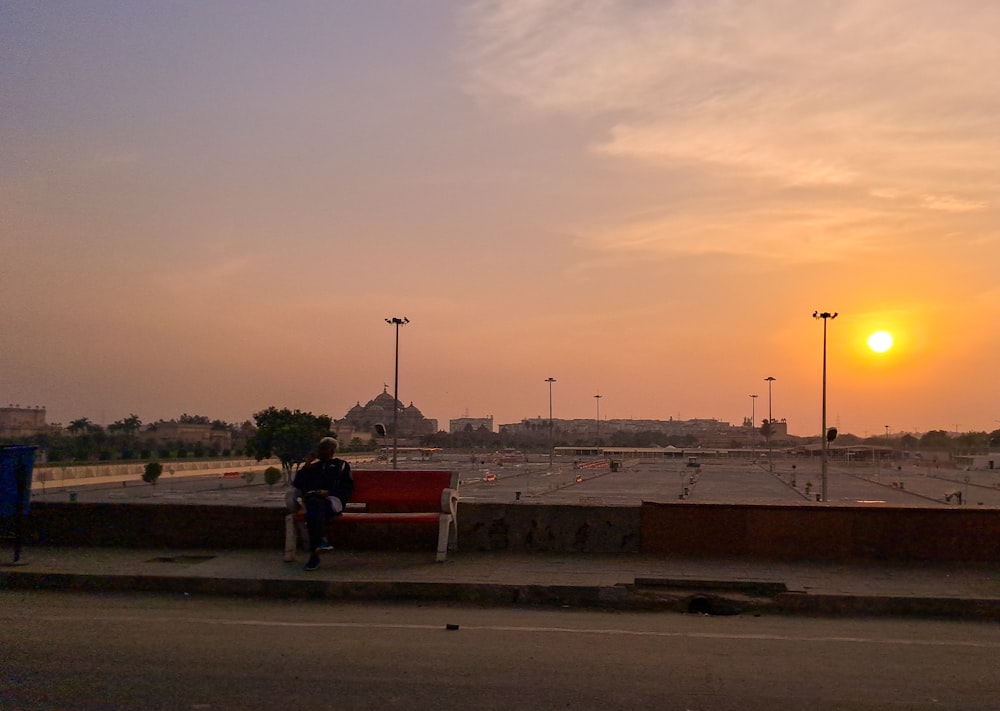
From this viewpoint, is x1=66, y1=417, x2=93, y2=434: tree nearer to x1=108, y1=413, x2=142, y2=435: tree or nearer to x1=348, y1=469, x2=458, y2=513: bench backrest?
x1=108, y1=413, x2=142, y2=435: tree

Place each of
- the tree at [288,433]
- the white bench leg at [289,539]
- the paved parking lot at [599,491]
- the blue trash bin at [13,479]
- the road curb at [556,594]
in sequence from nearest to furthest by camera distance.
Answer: the road curb at [556,594], the white bench leg at [289,539], the blue trash bin at [13,479], the paved parking lot at [599,491], the tree at [288,433]

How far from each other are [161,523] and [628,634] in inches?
267

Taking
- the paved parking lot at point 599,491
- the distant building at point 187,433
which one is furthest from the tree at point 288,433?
the distant building at point 187,433

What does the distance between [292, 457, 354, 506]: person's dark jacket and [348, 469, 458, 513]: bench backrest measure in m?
0.65

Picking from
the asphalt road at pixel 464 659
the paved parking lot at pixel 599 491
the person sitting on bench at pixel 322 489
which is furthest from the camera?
the paved parking lot at pixel 599 491

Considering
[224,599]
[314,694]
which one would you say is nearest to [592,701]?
[314,694]

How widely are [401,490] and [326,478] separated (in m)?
1.16

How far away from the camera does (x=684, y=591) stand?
31.0ft

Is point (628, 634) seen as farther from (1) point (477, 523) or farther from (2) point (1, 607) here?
(2) point (1, 607)

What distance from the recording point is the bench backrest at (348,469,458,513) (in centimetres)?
1153

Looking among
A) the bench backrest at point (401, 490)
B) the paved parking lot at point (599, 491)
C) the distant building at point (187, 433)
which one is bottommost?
the paved parking lot at point (599, 491)

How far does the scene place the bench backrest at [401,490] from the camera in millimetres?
11531

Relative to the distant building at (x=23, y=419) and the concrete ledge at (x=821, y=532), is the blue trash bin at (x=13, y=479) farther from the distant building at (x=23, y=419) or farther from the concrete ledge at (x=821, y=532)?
the distant building at (x=23, y=419)

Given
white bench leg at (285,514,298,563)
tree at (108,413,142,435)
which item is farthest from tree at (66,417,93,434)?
white bench leg at (285,514,298,563)
